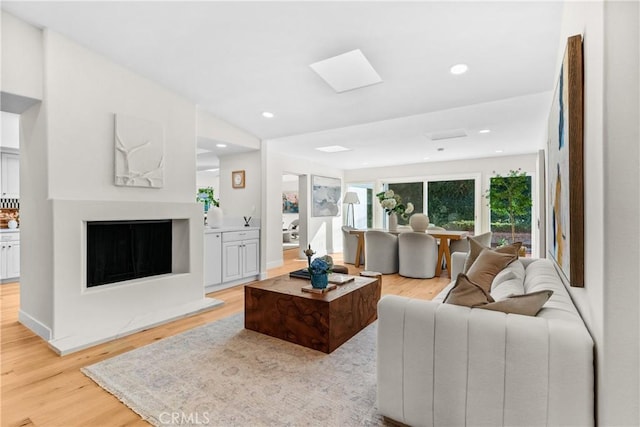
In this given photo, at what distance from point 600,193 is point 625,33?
52 centimetres

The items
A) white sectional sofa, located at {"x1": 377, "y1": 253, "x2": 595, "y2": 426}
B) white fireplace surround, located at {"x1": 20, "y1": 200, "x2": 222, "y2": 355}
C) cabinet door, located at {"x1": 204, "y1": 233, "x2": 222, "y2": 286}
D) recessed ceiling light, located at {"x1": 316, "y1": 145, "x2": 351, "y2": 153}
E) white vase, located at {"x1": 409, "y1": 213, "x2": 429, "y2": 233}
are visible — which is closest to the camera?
white sectional sofa, located at {"x1": 377, "y1": 253, "x2": 595, "y2": 426}

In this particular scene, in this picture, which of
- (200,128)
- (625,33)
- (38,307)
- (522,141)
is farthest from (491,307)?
(522,141)

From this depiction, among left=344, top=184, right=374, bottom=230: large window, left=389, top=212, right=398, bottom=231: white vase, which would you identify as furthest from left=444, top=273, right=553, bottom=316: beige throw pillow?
left=344, top=184, right=374, bottom=230: large window

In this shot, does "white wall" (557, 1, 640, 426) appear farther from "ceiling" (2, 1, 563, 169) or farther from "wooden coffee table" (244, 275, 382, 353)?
"wooden coffee table" (244, 275, 382, 353)

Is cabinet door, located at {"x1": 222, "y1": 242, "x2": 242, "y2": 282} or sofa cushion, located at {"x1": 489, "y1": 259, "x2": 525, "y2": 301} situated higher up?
sofa cushion, located at {"x1": 489, "y1": 259, "x2": 525, "y2": 301}

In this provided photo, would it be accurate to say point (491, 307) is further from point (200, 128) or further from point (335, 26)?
point (200, 128)

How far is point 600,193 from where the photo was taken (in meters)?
1.12

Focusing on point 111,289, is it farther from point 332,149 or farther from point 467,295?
point 332,149

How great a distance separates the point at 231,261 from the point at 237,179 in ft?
5.29

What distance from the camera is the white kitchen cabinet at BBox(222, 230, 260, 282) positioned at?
448cm

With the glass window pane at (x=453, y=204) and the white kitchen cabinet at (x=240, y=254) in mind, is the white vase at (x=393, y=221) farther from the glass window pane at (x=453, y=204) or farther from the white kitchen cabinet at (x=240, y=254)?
the glass window pane at (x=453, y=204)

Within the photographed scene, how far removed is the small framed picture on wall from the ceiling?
1.16m

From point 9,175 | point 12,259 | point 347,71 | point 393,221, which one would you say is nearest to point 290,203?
point 393,221

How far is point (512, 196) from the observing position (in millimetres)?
6352
